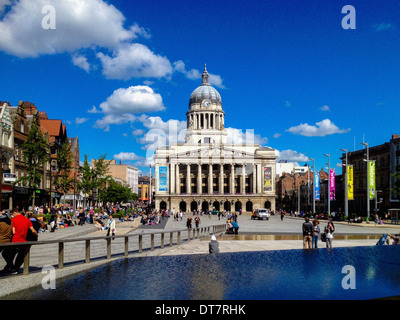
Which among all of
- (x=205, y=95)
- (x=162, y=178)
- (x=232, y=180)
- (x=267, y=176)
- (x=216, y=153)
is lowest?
(x=232, y=180)

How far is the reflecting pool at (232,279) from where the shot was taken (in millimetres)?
10445

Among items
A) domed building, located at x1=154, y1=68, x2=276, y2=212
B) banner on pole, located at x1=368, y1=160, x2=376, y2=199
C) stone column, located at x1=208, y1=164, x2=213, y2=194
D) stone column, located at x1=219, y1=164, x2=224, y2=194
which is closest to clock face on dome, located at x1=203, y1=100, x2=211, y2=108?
domed building, located at x1=154, y1=68, x2=276, y2=212

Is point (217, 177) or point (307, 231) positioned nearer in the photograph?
point (307, 231)

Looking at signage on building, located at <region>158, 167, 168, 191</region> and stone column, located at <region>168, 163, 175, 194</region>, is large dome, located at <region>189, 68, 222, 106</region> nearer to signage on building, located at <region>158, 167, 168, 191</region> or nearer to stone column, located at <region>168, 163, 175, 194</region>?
stone column, located at <region>168, 163, 175, 194</region>

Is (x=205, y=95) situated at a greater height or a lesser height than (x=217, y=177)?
greater

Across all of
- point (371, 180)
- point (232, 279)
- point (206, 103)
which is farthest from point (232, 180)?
point (232, 279)

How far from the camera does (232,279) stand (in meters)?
12.5

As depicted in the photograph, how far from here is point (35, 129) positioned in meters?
42.4

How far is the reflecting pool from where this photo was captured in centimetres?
1045

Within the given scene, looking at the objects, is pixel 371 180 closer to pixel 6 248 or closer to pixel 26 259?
pixel 26 259

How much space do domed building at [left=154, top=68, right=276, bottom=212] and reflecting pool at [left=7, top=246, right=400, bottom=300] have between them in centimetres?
10515

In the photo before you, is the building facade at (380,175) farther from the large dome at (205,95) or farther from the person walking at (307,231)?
the large dome at (205,95)

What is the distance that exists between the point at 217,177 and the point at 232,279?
123 meters

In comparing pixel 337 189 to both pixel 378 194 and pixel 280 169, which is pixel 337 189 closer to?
pixel 378 194
